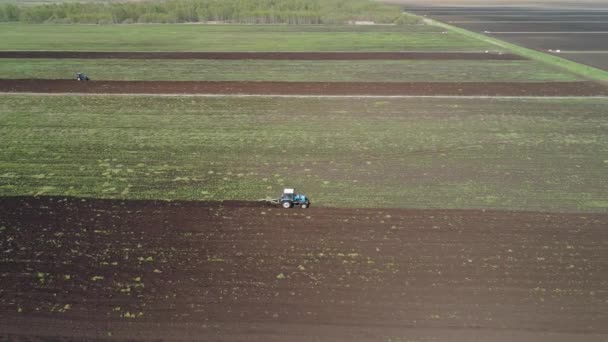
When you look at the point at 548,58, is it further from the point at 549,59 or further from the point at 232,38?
the point at 232,38

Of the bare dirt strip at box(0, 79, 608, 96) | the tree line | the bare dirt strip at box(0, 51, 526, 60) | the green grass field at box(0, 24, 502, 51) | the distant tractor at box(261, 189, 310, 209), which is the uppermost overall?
the tree line

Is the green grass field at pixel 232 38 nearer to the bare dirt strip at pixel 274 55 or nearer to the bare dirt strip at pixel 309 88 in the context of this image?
the bare dirt strip at pixel 274 55

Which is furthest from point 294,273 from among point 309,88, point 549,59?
point 549,59

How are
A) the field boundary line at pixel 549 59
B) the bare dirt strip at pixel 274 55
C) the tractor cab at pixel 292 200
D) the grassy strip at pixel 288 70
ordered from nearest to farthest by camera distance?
the tractor cab at pixel 292 200, the grassy strip at pixel 288 70, the field boundary line at pixel 549 59, the bare dirt strip at pixel 274 55

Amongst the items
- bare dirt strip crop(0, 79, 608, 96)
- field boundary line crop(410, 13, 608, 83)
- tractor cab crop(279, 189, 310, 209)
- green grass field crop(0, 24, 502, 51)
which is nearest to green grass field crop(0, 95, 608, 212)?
tractor cab crop(279, 189, 310, 209)

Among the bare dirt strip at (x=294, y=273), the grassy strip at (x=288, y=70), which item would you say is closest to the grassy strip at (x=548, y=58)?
the grassy strip at (x=288, y=70)

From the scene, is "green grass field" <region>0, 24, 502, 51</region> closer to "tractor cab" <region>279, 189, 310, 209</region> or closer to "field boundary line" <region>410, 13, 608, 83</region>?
"field boundary line" <region>410, 13, 608, 83</region>
